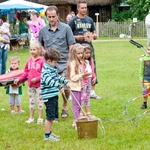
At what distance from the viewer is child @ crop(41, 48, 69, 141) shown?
263 inches

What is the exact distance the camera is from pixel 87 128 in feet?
21.7

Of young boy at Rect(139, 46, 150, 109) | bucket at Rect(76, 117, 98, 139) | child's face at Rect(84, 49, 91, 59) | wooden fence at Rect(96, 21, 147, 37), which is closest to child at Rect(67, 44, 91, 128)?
child's face at Rect(84, 49, 91, 59)

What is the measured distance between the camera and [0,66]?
14078 mm

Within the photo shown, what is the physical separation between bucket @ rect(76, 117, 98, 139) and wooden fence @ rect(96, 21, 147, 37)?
29.6 meters

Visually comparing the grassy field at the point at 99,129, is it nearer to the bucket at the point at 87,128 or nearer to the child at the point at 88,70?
the bucket at the point at 87,128

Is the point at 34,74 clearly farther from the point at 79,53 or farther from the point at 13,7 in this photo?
the point at 13,7

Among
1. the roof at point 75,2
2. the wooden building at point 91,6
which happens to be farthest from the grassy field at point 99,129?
the roof at point 75,2

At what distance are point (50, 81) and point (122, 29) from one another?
101 ft

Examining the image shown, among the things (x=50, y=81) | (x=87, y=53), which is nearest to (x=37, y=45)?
(x=87, y=53)

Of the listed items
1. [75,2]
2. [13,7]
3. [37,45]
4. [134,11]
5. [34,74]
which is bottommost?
[34,74]

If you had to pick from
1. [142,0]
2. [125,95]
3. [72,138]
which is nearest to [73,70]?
[72,138]

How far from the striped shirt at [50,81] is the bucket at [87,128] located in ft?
1.88

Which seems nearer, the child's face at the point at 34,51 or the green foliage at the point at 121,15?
the child's face at the point at 34,51

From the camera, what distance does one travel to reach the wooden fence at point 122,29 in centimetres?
3622
